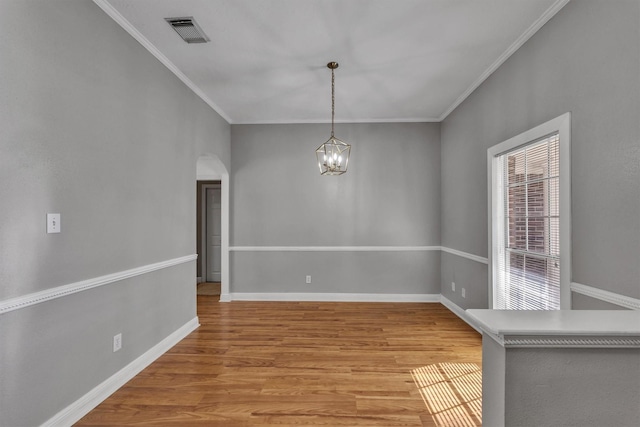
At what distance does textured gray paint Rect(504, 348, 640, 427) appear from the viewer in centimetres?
112

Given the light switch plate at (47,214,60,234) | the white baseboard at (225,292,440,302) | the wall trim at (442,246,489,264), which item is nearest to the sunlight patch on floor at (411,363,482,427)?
the wall trim at (442,246,489,264)

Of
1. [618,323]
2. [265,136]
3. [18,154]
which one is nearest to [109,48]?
[18,154]

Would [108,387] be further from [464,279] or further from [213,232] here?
[213,232]

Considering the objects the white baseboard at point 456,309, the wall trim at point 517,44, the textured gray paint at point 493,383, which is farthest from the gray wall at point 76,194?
the white baseboard at point 456,309

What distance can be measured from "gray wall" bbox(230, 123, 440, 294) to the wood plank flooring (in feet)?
3.31

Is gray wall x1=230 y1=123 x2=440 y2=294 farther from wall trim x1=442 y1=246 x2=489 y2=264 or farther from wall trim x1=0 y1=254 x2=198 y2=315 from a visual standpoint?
wall trim x1=0 y1=254 x2=198 y2=315

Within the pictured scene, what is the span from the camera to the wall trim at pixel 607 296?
69.8 inches

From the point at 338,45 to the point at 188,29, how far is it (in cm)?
126

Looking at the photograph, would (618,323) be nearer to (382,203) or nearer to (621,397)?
(621,397)

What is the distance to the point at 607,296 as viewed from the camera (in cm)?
194

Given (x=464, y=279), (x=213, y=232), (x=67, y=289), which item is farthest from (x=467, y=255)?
(x=213, y=232)

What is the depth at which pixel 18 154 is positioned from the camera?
1.77 m

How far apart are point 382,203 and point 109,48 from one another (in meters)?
3.89

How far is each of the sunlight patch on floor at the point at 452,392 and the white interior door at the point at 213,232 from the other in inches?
194
